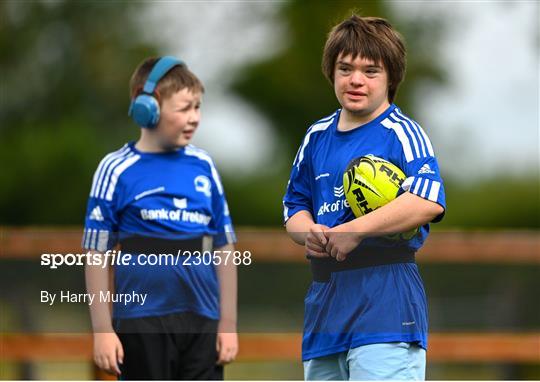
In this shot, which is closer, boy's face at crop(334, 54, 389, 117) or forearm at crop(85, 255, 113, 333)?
boy's face at crop(334, 54, 389, 117)

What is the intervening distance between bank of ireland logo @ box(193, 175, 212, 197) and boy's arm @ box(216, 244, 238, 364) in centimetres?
23

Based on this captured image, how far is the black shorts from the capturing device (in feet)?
15.0

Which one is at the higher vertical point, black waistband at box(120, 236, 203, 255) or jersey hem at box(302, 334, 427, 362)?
black waistband at box(120, 236, 203, 255)

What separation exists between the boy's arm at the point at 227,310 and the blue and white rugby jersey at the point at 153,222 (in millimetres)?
30

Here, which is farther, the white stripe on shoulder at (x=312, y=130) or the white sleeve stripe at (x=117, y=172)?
the white sleeve stripe at (x=117, y=172)

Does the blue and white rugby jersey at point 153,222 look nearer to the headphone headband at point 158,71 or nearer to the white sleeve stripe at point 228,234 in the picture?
the white sleeve stripe at point 228,234

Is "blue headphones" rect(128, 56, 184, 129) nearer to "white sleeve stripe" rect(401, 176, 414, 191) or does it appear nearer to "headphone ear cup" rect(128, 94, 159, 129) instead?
"headphone ear cup" rect(128, 94, 159, 129)

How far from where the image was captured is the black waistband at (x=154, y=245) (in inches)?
182

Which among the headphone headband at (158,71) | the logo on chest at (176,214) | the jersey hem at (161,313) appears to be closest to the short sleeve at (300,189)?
the logo on chest at (176,214)

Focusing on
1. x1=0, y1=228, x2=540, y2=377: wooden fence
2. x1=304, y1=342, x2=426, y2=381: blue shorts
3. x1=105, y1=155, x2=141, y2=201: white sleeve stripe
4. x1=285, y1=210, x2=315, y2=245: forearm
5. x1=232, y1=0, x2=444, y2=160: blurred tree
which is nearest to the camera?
x1=304, y1=342, x2=426, y2=381: blue shorts

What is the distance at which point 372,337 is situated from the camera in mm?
3783

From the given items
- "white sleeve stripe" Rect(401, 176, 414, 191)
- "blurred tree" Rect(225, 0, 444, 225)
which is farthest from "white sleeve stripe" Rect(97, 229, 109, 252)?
"blurred tree" Rect(225, 0, 444, 225)

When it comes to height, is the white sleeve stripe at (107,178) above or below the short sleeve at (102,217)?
above

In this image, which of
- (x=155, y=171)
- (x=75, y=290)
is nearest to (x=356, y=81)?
(x=155, y=171)
